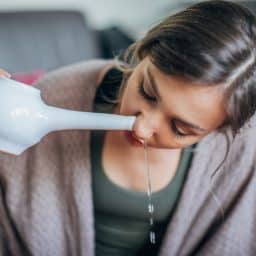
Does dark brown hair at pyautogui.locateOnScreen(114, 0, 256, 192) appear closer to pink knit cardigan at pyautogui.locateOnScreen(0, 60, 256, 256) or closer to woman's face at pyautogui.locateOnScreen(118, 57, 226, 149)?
woman's face at pyautogui.locateOnScreen(118, 57, 226, 149)

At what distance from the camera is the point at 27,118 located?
0.58m

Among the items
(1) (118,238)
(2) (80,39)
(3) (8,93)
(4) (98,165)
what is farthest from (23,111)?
(2) (80,39)

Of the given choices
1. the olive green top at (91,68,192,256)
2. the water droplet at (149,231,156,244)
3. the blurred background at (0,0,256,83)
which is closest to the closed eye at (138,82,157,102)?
the olive green top at (91,68,192,256)

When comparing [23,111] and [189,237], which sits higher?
[23,111]

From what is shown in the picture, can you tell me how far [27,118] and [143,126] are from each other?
0.58ft

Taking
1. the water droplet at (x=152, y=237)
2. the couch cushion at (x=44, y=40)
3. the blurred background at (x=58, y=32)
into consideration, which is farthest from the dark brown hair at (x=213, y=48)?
the couch cushion at (x=44, y=40)

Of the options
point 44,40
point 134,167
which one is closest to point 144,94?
point 134,167

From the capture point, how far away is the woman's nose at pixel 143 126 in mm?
677

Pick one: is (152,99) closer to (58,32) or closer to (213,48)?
(213,48)

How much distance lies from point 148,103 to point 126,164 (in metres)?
0.22

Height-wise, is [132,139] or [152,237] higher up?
[132,139]

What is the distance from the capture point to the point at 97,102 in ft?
2.78

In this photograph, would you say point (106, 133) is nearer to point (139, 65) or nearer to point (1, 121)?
point (139, 65)

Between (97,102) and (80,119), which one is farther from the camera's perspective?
(97,102)
